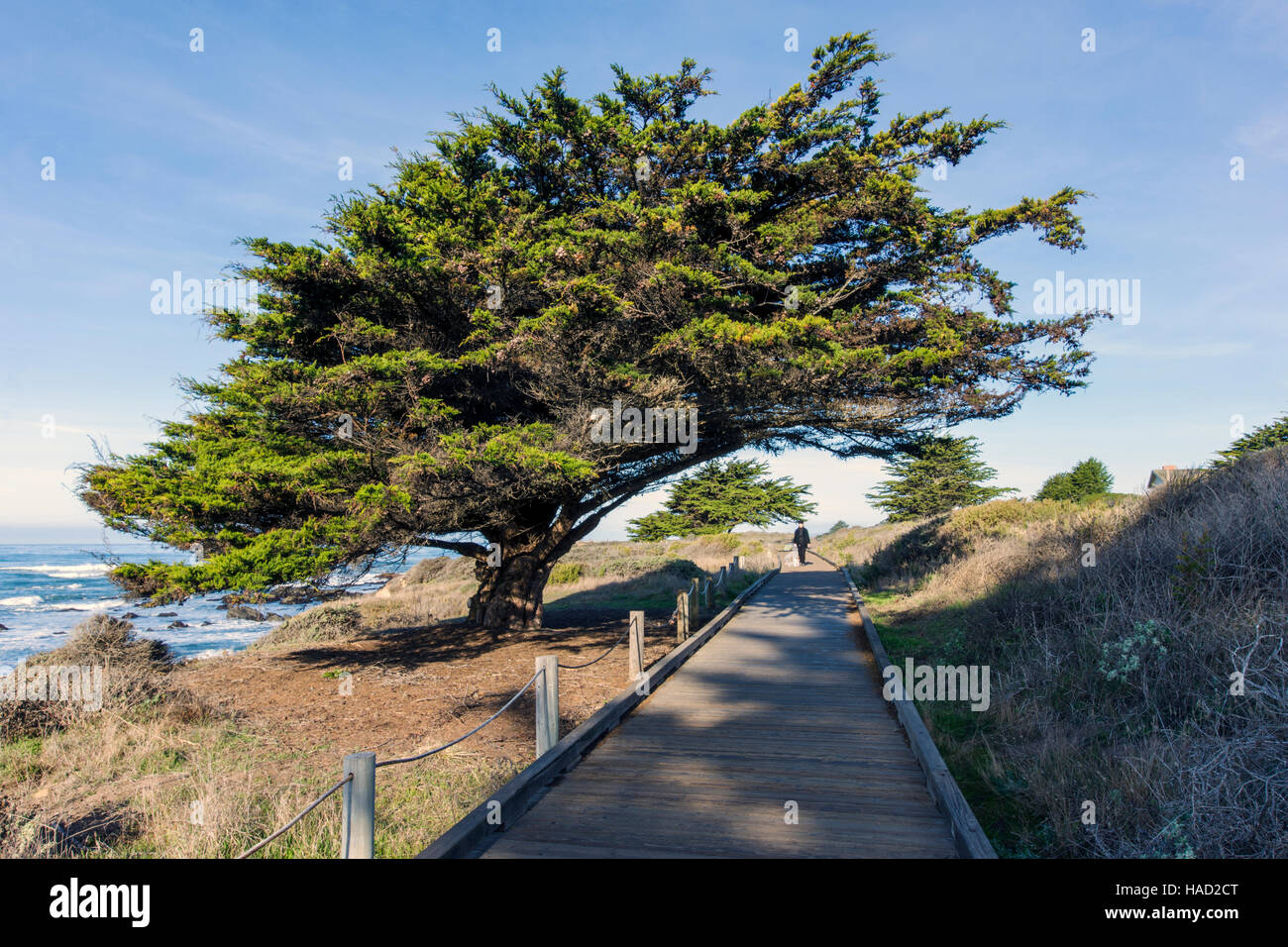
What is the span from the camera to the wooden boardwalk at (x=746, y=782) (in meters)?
4.28

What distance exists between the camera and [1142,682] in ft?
19.2

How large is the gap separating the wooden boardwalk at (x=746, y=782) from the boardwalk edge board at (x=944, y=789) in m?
0.10

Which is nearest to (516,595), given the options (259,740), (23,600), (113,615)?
(259,740)

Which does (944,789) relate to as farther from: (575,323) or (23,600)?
(23,600)

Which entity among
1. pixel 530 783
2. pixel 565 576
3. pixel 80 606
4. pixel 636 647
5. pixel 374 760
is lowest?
pixel 80 606

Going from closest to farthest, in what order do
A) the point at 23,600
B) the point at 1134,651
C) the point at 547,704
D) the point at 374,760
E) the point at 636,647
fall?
the point at 374,760 → the point at 547,704 → the point at 1134,651 → the point at 636,647 → the point at 23,600

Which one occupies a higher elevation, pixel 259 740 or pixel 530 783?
pixel 530 783

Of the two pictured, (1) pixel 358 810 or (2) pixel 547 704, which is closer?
(1) pixel 358 810

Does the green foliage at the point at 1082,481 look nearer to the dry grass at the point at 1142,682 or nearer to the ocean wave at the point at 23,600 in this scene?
the dry grass at the point at 1142,682

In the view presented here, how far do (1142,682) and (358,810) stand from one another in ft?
21.1

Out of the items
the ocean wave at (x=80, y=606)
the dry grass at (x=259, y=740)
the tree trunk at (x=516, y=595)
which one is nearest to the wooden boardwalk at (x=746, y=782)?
the dry grass at (x=259, y=740)
